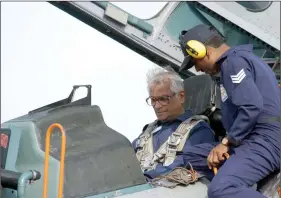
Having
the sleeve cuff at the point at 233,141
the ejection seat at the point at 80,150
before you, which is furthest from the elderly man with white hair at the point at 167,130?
the ejection seat at the point at 80,150

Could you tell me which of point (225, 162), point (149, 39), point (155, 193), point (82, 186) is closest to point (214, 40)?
point (225, 162)

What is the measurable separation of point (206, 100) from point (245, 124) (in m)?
1.03

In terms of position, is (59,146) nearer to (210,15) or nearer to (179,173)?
(179,173)

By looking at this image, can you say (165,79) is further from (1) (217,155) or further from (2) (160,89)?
(1) (217,155)

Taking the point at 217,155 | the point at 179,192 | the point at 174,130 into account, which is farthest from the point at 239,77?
the point at 174,130

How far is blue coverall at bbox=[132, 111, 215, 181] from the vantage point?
337 centimetres

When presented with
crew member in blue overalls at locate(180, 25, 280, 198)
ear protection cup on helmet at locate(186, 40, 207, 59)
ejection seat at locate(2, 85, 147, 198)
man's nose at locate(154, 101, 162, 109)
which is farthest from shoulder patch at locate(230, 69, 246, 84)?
man's nose at locate(154, 101, 162, 109)

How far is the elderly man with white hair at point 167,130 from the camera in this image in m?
3.45

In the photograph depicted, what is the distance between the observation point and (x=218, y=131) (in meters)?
3.87

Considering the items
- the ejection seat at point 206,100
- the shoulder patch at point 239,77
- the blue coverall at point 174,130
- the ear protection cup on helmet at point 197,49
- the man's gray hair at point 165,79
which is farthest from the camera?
the man's gray hair at point 165,79

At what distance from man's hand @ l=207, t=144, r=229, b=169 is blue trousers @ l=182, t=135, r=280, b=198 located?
0.18 feet

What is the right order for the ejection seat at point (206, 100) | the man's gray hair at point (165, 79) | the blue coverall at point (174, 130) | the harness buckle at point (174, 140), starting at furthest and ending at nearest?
the man's gray hair at point (165, 79), the ejection seat at point (206, 100), the harness buckle at point (174, 140), the blue coverall at point (174, 130)

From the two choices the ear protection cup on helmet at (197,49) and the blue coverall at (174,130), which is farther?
the blue coverall at (174,130)

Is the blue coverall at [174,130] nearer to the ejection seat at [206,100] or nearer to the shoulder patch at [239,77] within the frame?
the ejection seat at [206,100]
